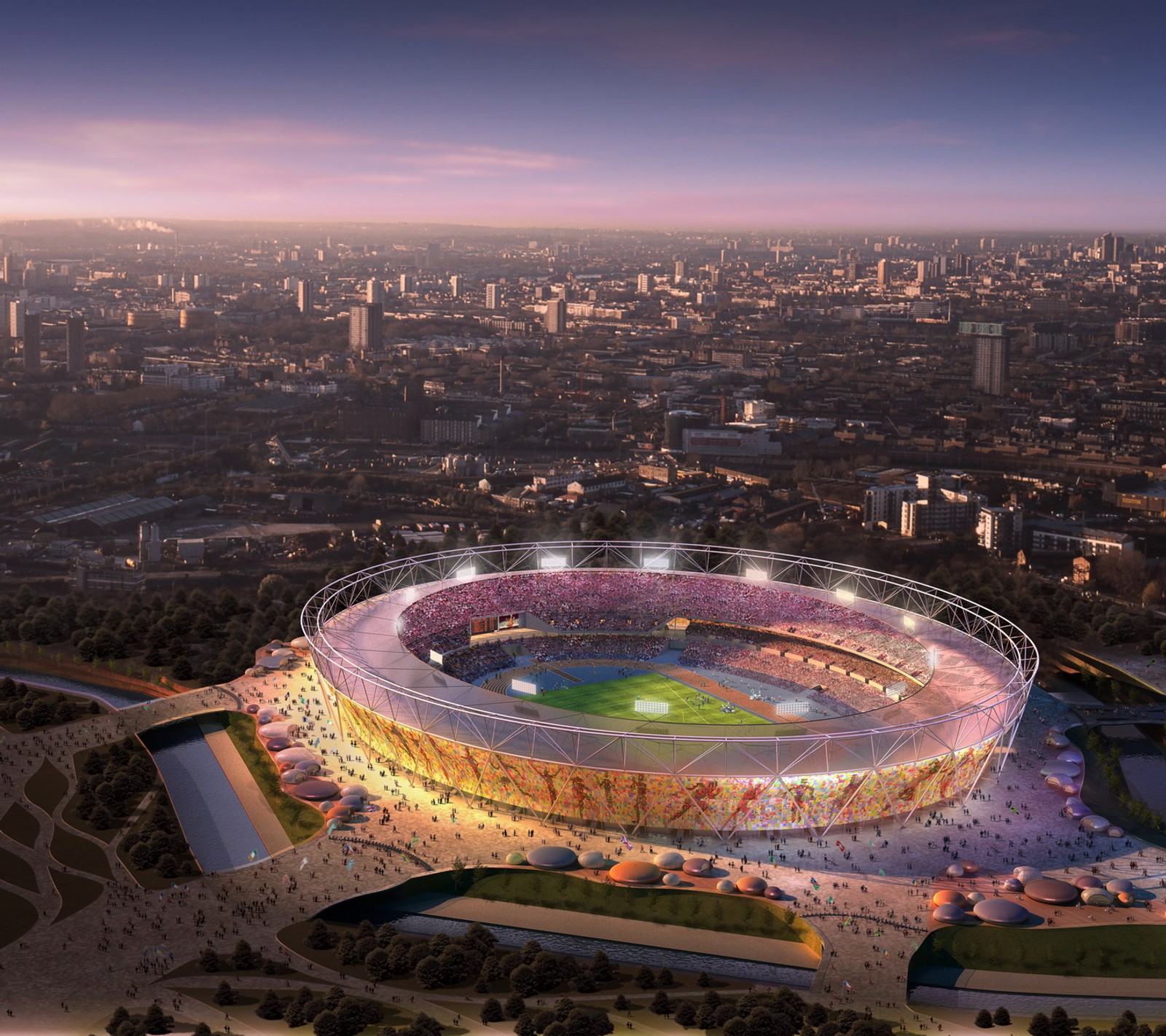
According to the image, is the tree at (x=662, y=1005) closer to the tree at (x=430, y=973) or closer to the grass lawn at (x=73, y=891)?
the tree at (x=430, y=973)

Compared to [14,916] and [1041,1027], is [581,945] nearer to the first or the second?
[1041,1027]

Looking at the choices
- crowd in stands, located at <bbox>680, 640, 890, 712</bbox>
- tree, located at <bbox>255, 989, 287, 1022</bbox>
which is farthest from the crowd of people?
tree, located at <bbox>255, 989, 287, 1022</bbox>

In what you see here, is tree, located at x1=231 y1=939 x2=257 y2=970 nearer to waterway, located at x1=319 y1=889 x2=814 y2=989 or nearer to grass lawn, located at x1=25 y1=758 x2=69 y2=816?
waterway, located at x1=319 y1=889 x2=814 y2=989

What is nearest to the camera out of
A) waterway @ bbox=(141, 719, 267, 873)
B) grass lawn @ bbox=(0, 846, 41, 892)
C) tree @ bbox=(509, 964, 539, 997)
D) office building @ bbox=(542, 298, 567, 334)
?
tree @ bbox=(509, 964, 539, 997)

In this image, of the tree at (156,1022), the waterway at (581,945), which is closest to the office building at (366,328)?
the waterway at (581,945)

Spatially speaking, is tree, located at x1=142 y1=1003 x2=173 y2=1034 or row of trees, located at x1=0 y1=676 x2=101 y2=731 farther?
row of trees, located at x1=0 y1=676 x2=101 y2=731

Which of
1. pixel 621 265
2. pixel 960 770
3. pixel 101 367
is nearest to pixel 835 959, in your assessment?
pixel 960 770

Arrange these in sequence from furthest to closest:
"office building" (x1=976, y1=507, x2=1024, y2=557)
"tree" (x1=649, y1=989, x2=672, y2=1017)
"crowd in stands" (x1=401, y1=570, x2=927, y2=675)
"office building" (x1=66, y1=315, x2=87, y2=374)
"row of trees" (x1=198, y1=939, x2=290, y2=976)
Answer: "office building" (x1=66, y1=315, x2=87, y2=374), "office building" (x1=976, y1=507, x2=1024, y2=557), "crowd in stands" (x1=401, y1=570, x2=927, y2=675), "row of trees" (x1=198, y1=939, x2=290, y2=976), "tree" (x1=649, y1=989, x2=672, y2=1017)
